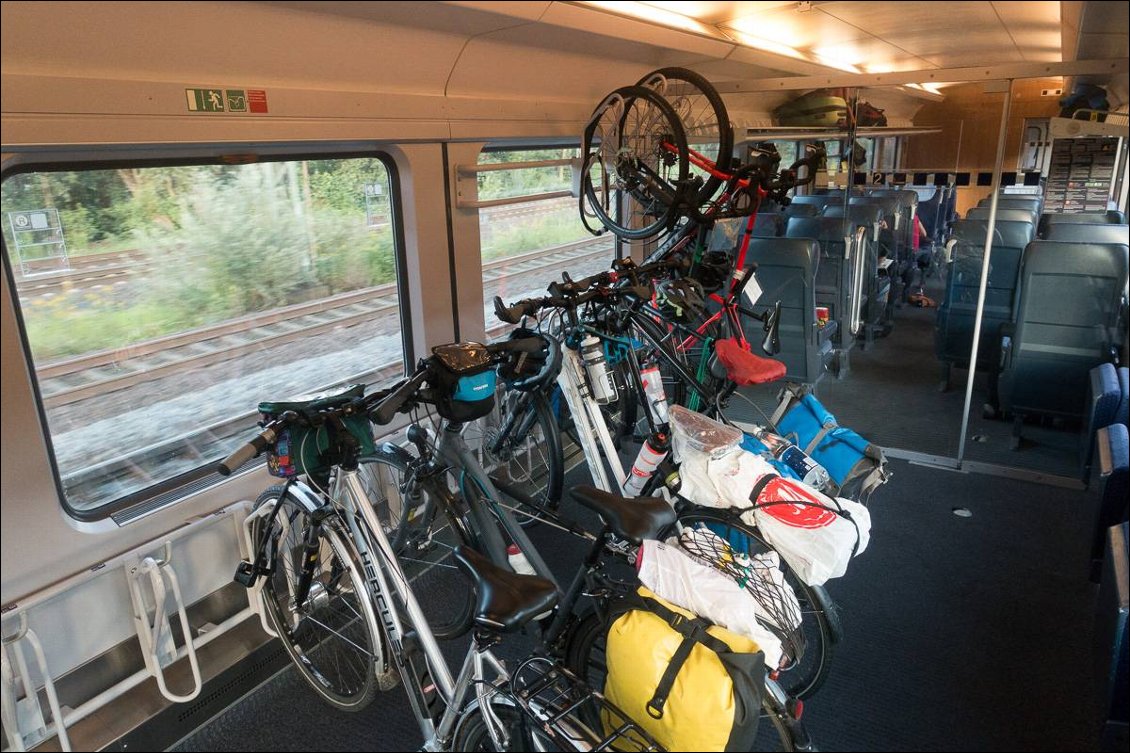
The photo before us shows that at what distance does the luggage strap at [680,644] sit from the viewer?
6.34 feet

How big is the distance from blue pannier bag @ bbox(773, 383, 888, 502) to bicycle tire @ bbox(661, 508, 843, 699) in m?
0.65

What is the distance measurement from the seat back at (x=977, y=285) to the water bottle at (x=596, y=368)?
3.28m

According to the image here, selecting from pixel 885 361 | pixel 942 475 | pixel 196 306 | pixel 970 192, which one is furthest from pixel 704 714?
pixel 885 361

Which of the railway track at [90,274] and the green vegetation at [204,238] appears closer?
the railway track at [90,274]

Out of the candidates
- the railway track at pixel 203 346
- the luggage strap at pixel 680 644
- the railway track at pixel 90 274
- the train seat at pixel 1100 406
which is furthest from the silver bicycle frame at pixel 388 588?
the train seat at pixel 1100 406

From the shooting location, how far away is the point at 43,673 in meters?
2.33

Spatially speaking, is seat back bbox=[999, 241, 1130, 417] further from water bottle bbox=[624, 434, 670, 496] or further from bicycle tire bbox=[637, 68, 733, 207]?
water bottle bbox=[624, 434, 670, 496]

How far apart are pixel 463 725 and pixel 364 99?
249 centimetres

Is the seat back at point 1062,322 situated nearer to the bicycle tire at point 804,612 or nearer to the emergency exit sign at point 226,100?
the bicycle tire at point 804,612

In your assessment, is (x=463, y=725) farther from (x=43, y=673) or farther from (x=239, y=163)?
(x=239, y=163)

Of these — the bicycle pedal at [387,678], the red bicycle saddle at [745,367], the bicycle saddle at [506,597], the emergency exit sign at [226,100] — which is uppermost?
the emergency exit sign at [226,100]

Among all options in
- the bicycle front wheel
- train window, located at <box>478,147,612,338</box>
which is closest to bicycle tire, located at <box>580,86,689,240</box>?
train window, located at <box>478,147,612,338</box>

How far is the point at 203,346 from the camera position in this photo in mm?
3242

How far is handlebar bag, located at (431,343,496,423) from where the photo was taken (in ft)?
8.64
